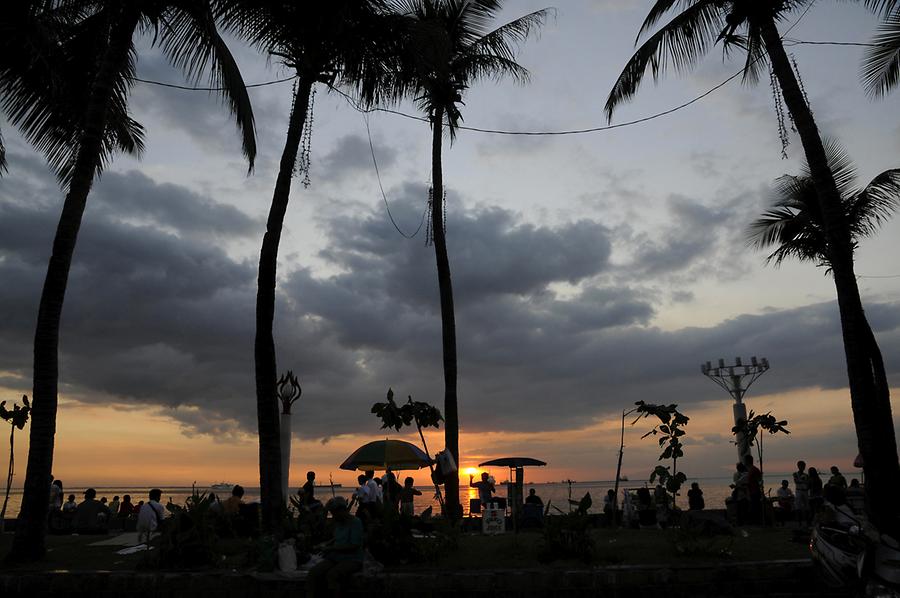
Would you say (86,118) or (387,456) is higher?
(86,118)

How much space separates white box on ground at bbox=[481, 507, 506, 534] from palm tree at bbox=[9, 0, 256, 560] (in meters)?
8.84

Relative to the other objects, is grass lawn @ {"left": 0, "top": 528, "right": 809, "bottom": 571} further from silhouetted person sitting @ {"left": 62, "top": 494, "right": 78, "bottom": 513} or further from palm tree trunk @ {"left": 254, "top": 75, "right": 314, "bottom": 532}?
silhouetted person sitting @ {"left": 62, "top": 494, "right": 78, "bottom": 513}

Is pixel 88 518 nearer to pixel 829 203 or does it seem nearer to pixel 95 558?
pixel 95 558

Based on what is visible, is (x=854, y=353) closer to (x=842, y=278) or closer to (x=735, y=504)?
(x=842, y=278)

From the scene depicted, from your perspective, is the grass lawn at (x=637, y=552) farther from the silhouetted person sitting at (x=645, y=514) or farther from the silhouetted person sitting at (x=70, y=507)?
the silhouetted person sitting at (x=70, y=507)

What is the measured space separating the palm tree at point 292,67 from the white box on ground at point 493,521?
17.5 ft

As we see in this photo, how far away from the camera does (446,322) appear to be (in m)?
19.6

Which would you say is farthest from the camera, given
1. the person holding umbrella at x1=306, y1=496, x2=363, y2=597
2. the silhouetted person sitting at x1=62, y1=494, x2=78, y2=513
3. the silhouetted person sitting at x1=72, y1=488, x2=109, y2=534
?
the silhouetted person sitting at x1=62, y1=494, x2=78, y2=513

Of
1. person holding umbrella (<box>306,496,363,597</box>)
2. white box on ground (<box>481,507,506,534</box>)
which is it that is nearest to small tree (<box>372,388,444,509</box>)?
white box on ground (<box>481,507,506,534</box>)

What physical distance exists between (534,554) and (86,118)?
10915mm

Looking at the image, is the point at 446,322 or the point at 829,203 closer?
the point at 829,203

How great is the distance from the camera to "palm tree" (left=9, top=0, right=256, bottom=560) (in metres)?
10.9

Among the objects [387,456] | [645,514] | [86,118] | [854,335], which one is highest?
[86,118]

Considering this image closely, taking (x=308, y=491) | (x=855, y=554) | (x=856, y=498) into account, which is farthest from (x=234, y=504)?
(x=856, y=498)
